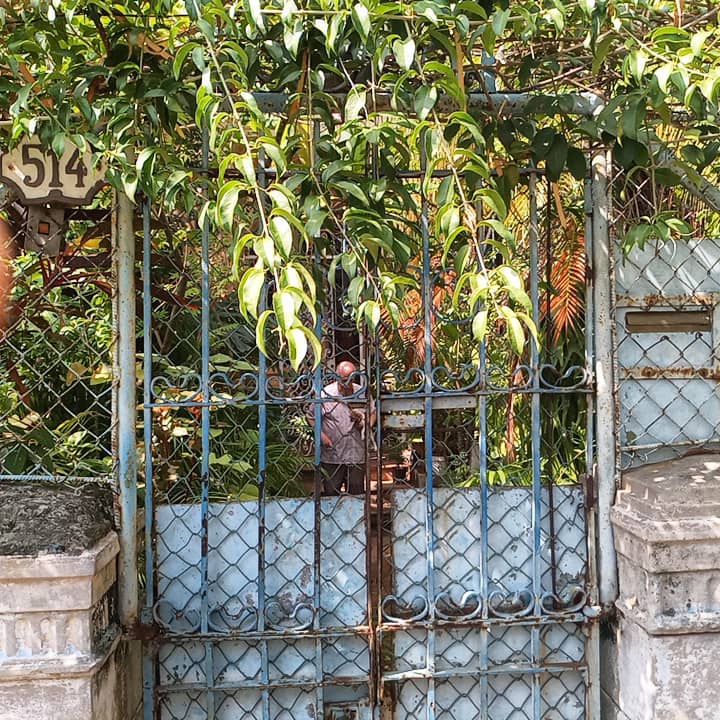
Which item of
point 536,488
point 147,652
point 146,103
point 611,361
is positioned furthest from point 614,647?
point 146,103

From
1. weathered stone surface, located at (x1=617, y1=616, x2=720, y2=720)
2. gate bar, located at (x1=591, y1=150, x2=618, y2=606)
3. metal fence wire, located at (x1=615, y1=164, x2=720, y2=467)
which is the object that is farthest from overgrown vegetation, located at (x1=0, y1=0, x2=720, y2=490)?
weathered stone surface, located at (x1=617, y1=616, x2=720, y2=720)

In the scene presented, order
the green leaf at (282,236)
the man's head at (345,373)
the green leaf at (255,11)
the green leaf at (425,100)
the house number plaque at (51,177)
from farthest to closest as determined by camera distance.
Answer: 1. the man's head at (345,373)
2. the house number plaque at (51,177)
3. the green leaf at (425,100)
4. the green leaf at (255,11)
5. the green leaf at (282,236)

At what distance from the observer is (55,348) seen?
2400 mm

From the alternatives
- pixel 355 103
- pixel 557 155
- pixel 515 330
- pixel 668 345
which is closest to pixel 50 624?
pixel 515 330

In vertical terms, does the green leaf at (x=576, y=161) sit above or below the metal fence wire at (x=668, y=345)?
above

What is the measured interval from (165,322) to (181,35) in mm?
983

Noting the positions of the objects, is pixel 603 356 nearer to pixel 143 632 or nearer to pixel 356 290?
pixel 356 290

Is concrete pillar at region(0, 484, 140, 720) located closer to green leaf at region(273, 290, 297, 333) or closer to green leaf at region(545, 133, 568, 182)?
green leaf at region(273, 290, 297, 333)

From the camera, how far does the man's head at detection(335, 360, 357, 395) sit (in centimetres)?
213

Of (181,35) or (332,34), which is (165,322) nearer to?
(181,35)

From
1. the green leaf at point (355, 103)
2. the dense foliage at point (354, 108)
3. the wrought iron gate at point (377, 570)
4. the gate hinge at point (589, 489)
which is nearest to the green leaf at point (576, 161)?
the dense foliage at point (354, 108)

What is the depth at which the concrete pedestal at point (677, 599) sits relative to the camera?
2.03 m

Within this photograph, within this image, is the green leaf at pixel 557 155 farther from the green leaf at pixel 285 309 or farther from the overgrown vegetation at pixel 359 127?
the green leaf at pixel 285 309

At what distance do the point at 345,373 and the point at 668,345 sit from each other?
40.7 inches
